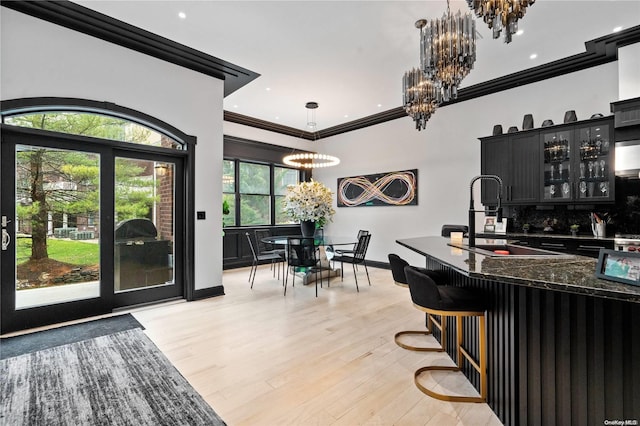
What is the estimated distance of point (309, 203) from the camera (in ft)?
16.1

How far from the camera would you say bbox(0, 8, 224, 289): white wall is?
313 cm

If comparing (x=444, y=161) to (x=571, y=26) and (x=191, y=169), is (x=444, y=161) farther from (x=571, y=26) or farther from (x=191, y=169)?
(x=191, y=169)

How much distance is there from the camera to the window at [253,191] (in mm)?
6898

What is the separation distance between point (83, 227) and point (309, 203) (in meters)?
2.96

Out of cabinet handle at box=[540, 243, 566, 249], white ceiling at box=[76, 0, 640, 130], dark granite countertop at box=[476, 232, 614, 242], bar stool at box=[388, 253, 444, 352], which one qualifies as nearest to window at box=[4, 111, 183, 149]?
white ceiling at box=[76, 0, 640, 130]

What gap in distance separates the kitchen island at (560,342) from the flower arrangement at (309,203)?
3092 mm

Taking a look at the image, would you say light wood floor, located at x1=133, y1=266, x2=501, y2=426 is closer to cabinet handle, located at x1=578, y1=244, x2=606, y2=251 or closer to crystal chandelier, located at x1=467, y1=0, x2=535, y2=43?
cabinet handle, located at x1=578, y1=244, x2=606, y2=251

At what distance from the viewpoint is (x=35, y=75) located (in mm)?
3201

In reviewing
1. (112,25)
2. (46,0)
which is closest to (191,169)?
(112,25)

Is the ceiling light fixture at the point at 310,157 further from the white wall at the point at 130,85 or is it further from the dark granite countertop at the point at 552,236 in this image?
the dark granite countertop at the point at 552,236

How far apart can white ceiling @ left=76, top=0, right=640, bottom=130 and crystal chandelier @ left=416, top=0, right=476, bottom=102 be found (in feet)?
2.62

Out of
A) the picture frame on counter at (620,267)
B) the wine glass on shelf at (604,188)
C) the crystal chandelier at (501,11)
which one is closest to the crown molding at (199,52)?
the wine glass on shelf at (604,188)

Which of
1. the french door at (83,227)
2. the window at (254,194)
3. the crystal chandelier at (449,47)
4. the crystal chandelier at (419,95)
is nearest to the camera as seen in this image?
the crystal chandelier at (449,47)

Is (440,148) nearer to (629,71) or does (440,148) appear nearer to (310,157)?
(310,157)
